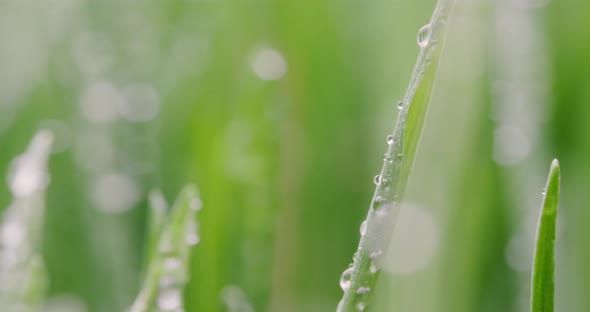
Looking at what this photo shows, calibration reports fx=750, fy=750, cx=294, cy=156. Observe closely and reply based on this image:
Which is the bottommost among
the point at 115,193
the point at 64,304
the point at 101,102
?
the point at 64,304

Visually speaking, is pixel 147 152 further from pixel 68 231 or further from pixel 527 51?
pixel 527 51

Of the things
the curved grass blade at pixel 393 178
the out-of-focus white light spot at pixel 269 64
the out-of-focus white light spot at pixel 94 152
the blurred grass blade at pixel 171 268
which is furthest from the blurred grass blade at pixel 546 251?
the out-of-focus white light spot at pixel 94 152

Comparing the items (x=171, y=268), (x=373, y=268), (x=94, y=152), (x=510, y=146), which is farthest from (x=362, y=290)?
(x=94, y=152)

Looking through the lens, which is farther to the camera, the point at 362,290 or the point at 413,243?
the point at 413,243

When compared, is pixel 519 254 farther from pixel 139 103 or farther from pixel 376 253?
pixel 139 103

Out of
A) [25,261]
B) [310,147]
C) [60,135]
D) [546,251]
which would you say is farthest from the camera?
[60,135]

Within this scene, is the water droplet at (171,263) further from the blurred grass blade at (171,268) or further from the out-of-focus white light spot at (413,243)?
the out-of-focus white light spot at (413,243)

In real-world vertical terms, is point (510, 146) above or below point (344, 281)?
above
